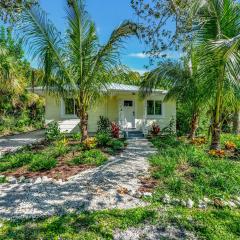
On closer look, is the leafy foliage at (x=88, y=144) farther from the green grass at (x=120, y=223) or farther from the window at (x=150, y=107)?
the window at (x=150, y=107)

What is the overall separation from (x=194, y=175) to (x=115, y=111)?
34.4ft

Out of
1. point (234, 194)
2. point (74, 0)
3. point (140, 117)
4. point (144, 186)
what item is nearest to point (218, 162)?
point (234, 194)

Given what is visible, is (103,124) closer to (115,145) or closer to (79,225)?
(115,145)

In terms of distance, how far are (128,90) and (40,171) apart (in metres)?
8.97

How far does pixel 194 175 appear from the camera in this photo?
715cm

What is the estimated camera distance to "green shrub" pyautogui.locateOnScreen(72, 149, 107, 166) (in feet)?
28.1

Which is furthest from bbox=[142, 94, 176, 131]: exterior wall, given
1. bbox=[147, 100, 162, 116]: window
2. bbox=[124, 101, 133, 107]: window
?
bbox=[124, 101, 133, 107]: window

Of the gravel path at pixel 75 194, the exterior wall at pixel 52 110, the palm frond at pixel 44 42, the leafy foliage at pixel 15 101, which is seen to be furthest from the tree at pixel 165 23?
the leafy foliage at pixel 15 101

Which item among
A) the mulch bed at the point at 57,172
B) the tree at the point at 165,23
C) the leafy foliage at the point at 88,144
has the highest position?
the tree at the point at 165,23

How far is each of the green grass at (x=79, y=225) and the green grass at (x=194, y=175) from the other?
1147mm

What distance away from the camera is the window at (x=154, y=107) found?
1773cm

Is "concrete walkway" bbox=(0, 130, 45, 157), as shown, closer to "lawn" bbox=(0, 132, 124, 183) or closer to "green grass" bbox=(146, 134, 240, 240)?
"lawn" bbox=(0, 132, 124, 183)

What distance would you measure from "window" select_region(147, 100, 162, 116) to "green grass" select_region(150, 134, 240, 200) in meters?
8.47

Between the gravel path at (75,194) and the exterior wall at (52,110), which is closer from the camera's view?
the gravel path at (75,194)
